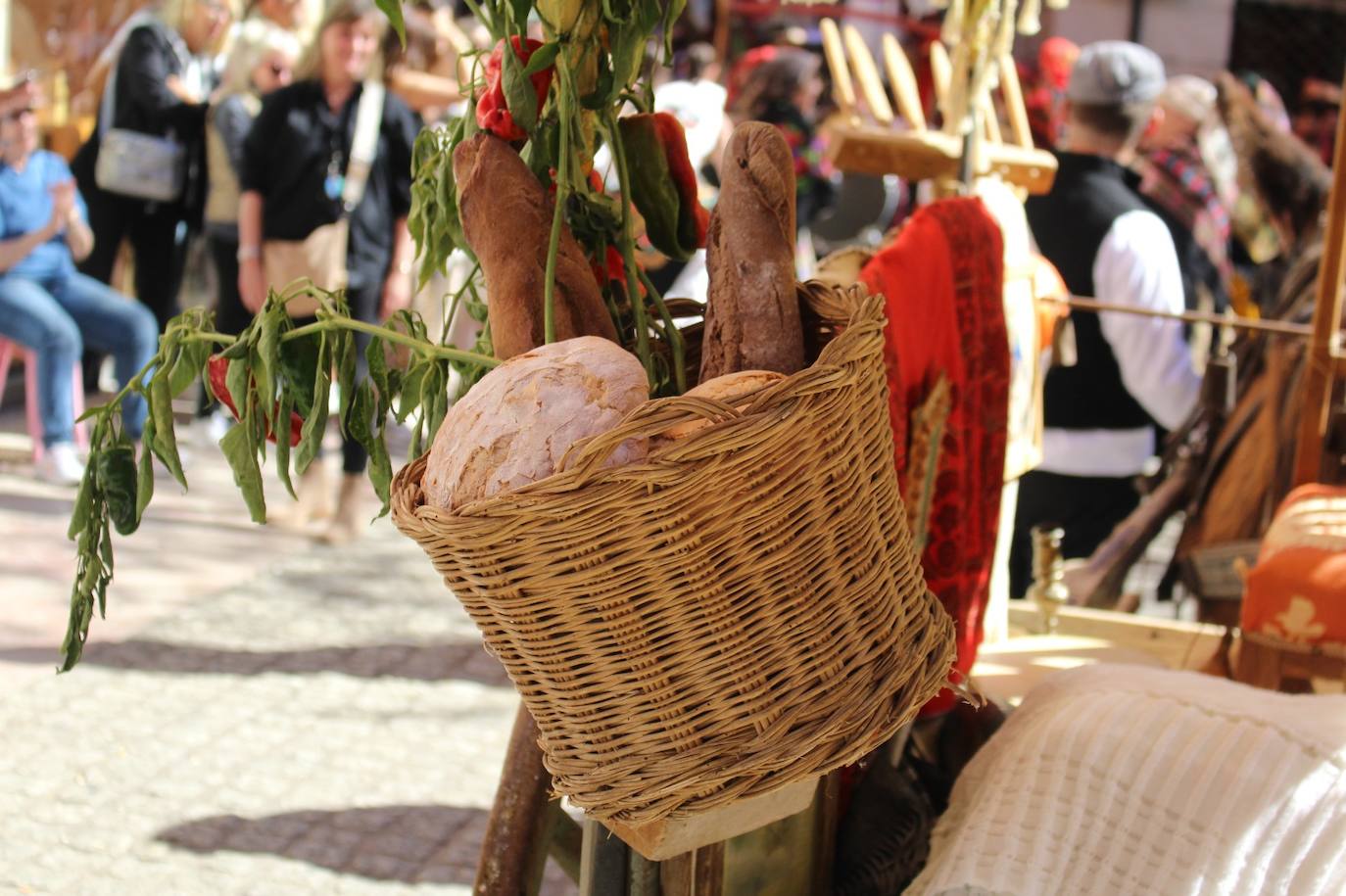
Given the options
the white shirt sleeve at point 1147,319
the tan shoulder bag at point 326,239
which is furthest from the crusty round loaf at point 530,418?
the tan shoulder bag at point 326,239

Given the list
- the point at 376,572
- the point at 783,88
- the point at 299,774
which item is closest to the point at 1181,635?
the point at 299,774

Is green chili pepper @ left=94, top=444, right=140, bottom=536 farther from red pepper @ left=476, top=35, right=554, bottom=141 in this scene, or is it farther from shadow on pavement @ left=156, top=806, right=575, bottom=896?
shadow on pavement @ left=156, top=806, right=575, bottom=896

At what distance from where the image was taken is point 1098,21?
9.87 metres

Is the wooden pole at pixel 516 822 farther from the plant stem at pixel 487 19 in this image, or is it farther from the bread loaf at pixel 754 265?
the plant stem at pixel 487 19

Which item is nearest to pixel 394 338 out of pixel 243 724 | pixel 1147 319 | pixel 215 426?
pixel 243 724

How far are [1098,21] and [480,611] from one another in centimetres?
973

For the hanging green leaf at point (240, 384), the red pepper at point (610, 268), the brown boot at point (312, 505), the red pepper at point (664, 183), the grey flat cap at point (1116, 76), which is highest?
the grey flat cap at point (1116, 76)

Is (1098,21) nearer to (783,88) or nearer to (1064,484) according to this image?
(783,88)

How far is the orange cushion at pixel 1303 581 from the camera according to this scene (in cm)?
228

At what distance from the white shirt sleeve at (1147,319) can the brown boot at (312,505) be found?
10.1 ft

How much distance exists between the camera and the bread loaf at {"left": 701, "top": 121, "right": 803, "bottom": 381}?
135cm

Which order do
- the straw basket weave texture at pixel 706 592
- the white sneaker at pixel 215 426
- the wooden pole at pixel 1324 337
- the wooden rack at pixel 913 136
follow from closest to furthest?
the straw basket weave texture at pixel 706 592 → the wooden rack at pixel 913 136 → the wooden pole at pixel 1324 337 → the white sneaker at pixel 215 426

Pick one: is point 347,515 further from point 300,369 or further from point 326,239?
point 300,369

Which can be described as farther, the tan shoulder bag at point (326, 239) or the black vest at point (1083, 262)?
the tan shoulder bag at point (326, 239)
